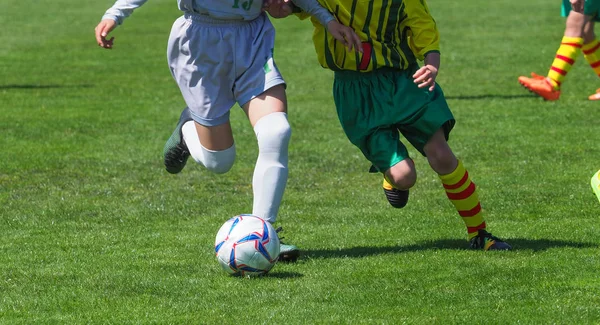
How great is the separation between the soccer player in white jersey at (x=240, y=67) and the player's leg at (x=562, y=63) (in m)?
6.06

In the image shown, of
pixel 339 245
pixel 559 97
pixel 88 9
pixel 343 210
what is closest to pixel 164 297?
pixel 339 245

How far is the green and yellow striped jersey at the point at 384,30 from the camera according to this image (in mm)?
6367

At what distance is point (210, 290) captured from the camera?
5.61m

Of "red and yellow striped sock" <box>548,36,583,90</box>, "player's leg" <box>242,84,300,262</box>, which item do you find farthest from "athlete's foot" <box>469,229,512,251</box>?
"red and yellow striped sock" <box>548,36,583,90</box>

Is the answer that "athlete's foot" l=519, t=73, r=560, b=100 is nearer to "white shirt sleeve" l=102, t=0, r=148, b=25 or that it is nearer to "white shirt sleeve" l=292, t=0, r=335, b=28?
"white shirt sleeve" l=292, t=0, r=335, b=28

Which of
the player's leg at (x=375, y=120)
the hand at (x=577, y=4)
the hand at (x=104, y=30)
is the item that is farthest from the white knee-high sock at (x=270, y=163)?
the hand at (x=577, y=4)

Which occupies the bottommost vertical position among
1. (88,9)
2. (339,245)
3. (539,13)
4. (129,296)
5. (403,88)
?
(88,9)

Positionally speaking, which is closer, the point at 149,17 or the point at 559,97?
the point at 559,97

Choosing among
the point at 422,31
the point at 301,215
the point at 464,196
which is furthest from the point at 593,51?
the point at 422,31

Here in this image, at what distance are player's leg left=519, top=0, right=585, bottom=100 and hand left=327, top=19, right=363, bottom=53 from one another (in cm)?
601

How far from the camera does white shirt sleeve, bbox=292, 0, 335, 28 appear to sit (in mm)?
6258

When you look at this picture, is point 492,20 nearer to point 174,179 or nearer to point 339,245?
point 174,179

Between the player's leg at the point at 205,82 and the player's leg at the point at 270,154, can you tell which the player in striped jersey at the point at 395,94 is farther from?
the player's leg at the point at 270,154

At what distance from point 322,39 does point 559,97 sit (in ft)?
22.2
